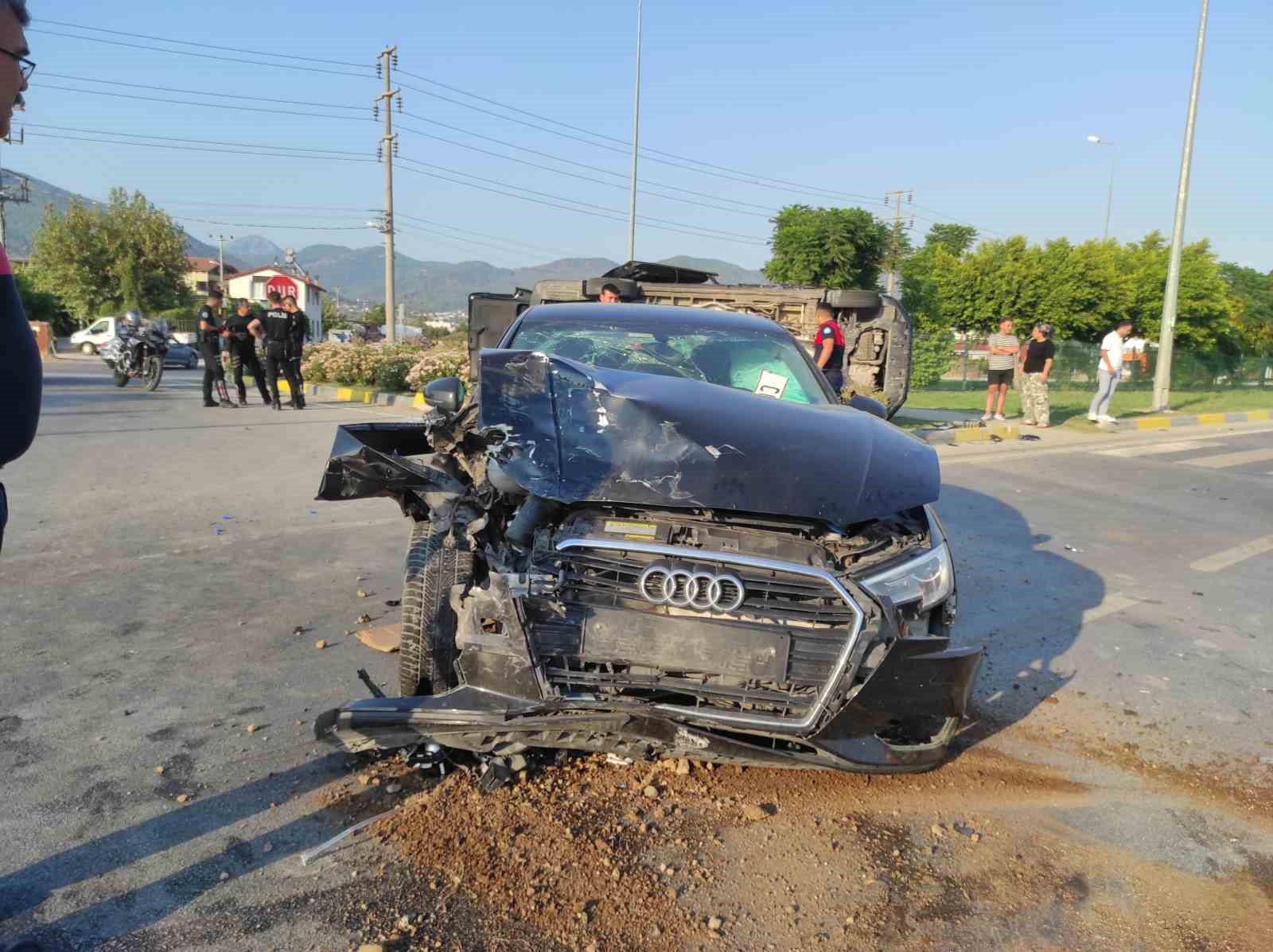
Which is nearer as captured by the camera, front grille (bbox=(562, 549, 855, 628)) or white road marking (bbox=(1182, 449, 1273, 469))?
front grille (bbox=(562, 549, 855, 628))

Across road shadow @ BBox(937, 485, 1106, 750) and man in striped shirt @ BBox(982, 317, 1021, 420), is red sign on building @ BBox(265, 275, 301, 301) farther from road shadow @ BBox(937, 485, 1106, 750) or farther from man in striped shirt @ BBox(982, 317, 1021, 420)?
man in striped shirt @ BBox(982, 317, 1021, 420)

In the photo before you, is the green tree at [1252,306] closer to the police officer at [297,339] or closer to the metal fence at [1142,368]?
Answer: the metal fence at [1142,368]

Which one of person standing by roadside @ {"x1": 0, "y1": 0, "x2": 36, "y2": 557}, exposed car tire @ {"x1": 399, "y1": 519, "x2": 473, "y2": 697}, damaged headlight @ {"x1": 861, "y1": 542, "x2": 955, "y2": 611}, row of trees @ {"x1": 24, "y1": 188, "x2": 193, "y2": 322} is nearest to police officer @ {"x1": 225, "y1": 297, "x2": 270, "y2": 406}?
exposed car tire @ {"x1": 399, "y1": 519, "x2": 473, "y2": 697}

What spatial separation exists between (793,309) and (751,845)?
909 cm

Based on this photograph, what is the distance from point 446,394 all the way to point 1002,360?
13.7 m

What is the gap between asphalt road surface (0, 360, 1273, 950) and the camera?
2.47 metres

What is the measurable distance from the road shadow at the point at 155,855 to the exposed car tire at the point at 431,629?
0.44 m

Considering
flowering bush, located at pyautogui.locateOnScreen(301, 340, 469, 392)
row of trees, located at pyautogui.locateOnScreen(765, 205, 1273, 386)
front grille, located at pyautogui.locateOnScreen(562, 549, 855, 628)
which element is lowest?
front grille, located at pyautogui.locateOnScreen(562, 549, 855, 628)

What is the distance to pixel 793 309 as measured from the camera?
11.2 meters

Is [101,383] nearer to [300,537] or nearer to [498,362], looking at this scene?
[300,537]

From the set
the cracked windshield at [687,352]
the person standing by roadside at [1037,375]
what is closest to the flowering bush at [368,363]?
the person standing by roadside at [1037,375]

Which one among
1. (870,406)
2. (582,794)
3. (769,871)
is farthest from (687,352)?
(769,871)

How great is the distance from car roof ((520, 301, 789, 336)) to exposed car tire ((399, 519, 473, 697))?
2028 mm

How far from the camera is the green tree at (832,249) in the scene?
77.6ft
